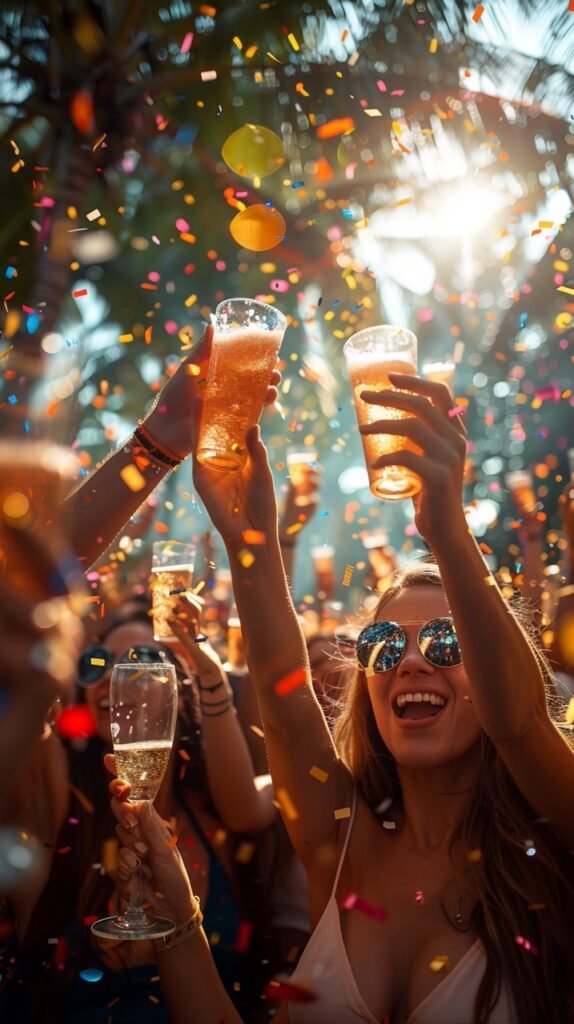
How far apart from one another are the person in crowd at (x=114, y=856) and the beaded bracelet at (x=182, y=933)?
2.67ft

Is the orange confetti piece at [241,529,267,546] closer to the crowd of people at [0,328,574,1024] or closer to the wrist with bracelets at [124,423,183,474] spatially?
the crowd of people at [0,328,574,1024]

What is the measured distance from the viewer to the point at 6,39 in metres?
7.79

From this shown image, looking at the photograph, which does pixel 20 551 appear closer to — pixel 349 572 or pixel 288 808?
pixel 288 808

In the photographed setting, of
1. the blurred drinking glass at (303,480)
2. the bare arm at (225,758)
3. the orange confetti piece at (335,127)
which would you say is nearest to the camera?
the bare arm at (225,758)

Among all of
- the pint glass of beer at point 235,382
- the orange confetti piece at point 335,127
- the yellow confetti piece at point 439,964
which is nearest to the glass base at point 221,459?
the pint glass of beer at point 235,382

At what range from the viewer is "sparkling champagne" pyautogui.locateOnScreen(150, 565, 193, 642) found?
12.0 feet

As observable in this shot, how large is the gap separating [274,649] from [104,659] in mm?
1633

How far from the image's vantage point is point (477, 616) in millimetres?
1795

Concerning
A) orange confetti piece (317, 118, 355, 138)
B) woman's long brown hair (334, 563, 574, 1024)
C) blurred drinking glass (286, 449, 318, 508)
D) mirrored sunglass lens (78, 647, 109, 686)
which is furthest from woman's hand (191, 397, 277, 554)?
orange confetti piece (317, 118, 355, 138)

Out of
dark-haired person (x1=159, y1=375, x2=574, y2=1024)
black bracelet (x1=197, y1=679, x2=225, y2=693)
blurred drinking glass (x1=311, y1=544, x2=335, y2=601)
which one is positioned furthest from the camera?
blurred drinking glass (x1=311, y1=544, x2=335, y2=601)

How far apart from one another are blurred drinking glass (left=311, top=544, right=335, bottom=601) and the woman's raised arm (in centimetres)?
372

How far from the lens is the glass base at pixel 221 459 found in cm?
226

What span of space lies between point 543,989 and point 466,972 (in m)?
0.17

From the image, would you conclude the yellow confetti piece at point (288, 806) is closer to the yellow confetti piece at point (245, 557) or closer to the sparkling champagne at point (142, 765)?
the sparkling champagne at point (142, 765)
